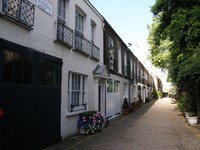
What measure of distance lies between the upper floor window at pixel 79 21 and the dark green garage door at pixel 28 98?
3297mm

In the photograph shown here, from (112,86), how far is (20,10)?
11.2 m

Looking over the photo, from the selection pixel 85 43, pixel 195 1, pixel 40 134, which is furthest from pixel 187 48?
pixel 40 134

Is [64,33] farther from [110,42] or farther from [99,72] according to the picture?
[110,42]

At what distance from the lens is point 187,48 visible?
548 inches

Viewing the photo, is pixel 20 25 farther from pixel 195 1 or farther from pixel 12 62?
pixel 195 1

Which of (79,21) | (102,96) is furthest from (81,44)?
(102,96)

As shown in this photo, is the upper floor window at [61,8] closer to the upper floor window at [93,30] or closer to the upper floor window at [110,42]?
the upper floor window at [93,30]

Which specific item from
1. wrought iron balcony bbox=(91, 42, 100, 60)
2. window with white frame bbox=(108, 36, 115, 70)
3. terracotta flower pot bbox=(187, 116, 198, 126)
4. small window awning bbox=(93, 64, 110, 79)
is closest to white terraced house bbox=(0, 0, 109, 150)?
small window awning bbox=(93, 64, 110, 79)

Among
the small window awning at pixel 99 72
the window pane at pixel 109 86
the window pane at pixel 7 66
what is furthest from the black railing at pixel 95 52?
the window pane at pixel 7 66

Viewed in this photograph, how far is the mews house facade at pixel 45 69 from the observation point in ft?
20.6

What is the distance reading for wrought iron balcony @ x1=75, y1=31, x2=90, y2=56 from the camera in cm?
1093

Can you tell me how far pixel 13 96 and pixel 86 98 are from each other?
5.77m

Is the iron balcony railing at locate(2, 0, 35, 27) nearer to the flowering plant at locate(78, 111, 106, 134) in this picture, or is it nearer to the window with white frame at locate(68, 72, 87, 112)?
the window with white frame at locate(68, 72, 87, 112)

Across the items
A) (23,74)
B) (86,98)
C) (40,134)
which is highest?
(23,74)
